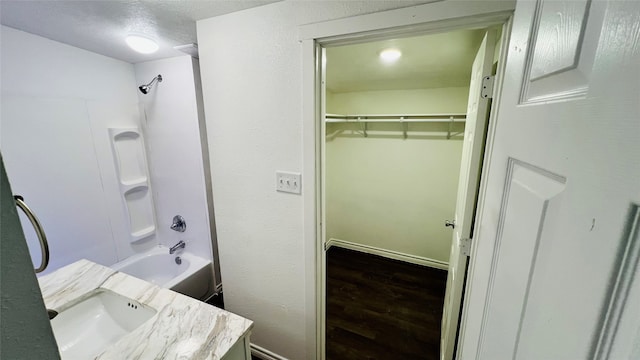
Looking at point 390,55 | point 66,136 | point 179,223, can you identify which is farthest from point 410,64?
point 66,136

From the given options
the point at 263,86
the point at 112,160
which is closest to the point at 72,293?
the point at 112,160

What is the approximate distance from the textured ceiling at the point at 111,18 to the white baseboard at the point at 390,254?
219 cm

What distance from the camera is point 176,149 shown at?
2.11 meters

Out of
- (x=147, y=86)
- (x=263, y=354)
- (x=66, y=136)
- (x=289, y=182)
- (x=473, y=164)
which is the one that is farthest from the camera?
(x=147, y=86)

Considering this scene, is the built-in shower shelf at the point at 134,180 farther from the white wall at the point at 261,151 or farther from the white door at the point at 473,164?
the white door at the point at 473,164

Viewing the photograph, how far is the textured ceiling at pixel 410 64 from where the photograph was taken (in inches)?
55.9

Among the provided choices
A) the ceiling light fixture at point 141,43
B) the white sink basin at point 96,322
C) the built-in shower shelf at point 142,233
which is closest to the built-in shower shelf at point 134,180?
the built-in shower shelf at point 142,233

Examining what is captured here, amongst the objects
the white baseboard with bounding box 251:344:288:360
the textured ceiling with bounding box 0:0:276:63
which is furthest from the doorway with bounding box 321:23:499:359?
the textured ceiling with bounding box 0:0:276:63

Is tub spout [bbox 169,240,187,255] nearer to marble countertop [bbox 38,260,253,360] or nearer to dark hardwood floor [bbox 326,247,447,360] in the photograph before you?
marble countertop [bbox 38,260,253,360]

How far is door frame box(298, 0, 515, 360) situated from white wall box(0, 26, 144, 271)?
192cm

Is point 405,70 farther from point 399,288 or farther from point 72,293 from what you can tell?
point 72,293

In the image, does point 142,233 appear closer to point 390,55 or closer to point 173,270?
point 173,270

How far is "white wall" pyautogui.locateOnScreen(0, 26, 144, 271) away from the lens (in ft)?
4.90

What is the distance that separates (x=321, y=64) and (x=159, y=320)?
1414mm
